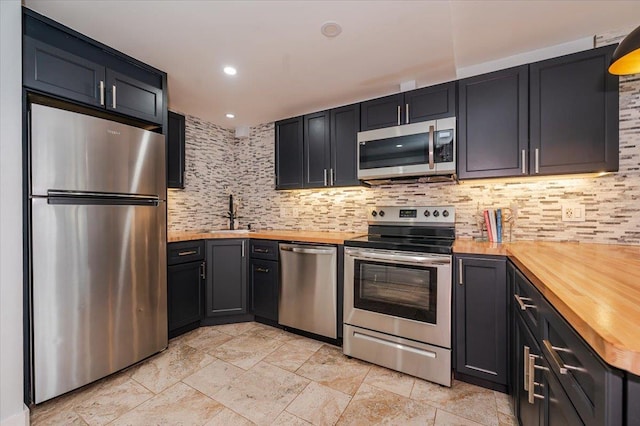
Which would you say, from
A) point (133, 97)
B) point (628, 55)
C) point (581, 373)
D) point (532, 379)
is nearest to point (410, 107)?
point (628, 55)

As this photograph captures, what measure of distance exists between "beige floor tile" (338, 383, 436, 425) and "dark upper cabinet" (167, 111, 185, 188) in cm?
263

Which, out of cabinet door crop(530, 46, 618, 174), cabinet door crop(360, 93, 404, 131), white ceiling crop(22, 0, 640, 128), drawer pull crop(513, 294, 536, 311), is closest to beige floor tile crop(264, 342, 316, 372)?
drawer pull crop(513, 294, 536, 311)

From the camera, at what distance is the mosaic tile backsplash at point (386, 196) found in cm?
187

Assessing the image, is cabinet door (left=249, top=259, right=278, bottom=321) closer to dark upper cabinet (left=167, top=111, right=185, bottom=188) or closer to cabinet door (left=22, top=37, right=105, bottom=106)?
dark upper cabinet (left=167, top=111, right=185, bottom=188)

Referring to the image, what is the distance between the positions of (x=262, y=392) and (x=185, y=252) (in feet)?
4.89

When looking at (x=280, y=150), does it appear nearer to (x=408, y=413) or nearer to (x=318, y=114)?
(x=318, y=114)

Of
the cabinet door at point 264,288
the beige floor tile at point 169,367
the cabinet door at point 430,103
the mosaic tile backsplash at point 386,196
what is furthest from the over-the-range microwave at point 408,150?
the beige floor tile at point 169,367

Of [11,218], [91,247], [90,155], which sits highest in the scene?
[90,155]

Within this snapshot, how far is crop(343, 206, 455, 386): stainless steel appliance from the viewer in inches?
75.3

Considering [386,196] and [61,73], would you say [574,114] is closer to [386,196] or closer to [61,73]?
[386,196]

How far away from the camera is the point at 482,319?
182cm

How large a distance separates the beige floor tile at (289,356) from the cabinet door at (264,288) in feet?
1.40

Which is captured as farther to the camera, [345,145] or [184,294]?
[345,145]

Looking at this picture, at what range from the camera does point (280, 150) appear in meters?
3.24
